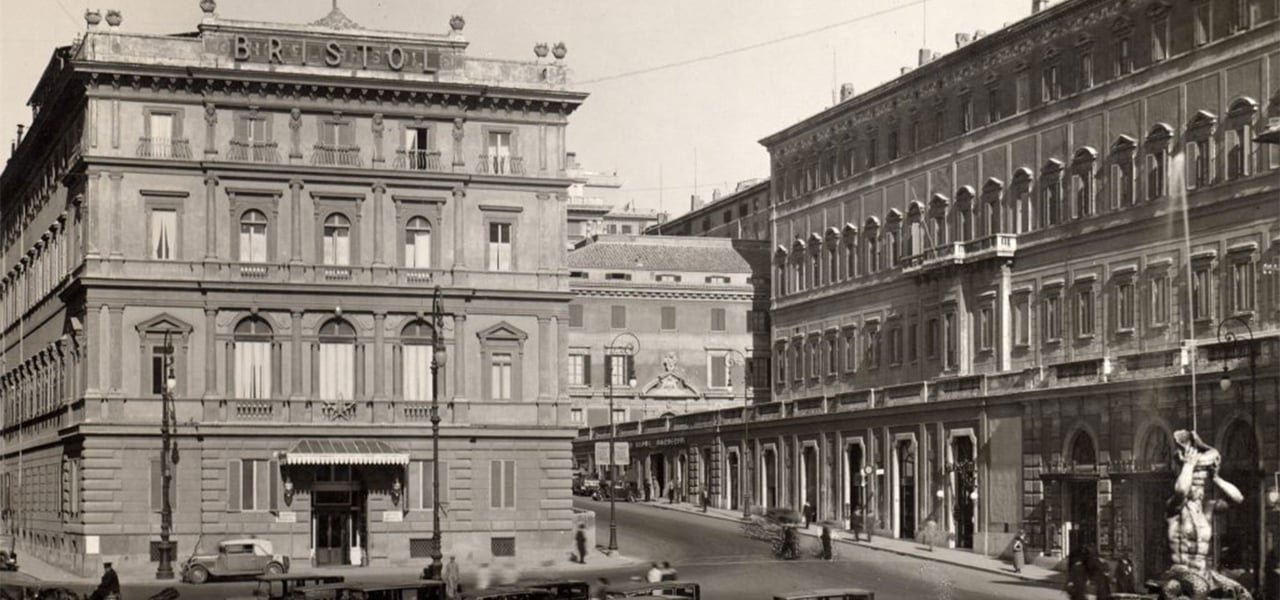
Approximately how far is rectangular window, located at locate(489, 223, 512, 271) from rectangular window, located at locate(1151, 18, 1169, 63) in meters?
24.4

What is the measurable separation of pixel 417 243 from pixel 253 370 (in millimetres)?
7147

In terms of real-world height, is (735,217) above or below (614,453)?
above

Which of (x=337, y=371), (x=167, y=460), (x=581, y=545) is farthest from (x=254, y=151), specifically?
(x=581, y=545)

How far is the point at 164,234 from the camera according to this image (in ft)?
224

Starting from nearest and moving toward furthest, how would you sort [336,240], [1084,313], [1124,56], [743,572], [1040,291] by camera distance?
[743,572], [336,240], [1124,56], [1084,313], [1040,291]

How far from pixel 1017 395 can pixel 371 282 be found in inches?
929

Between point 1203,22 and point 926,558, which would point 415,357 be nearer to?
point 926,558

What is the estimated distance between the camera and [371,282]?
7000 cm

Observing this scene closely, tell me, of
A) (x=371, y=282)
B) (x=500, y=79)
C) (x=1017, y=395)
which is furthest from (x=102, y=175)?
(x=1017, y=395)

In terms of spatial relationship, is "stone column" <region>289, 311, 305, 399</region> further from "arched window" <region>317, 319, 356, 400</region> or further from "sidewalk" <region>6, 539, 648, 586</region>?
"sidewalk" <region>6, 539, 648, 586</region>

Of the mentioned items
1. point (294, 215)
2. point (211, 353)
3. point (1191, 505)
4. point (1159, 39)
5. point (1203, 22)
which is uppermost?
point (1203, 22)

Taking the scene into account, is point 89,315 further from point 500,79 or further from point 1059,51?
point 1059,51

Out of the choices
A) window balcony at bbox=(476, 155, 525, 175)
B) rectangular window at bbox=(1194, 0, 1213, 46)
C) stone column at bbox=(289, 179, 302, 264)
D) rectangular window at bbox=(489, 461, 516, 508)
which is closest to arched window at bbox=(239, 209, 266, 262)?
stone column at bbox=(289, 179, 302, 264)

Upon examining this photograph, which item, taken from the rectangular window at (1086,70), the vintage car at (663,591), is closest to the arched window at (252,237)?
the vintage car at (663,591)
